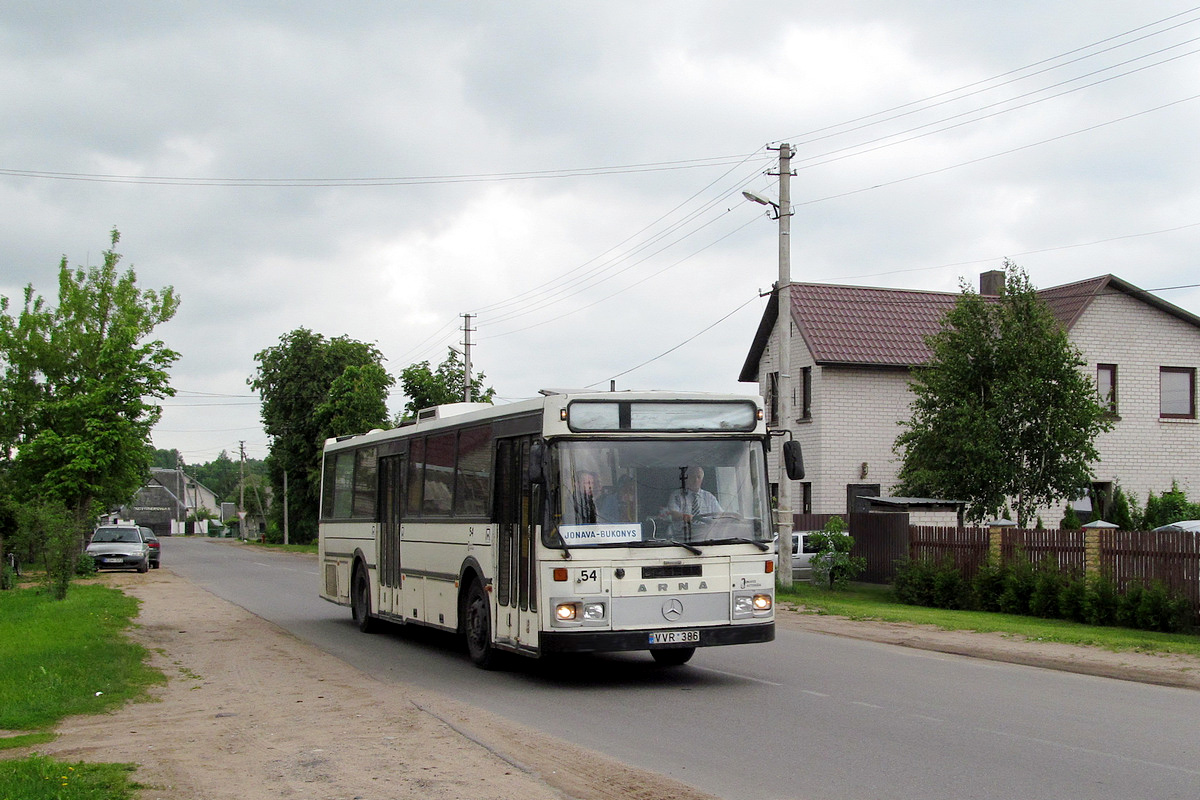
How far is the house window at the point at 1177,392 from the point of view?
40781mm

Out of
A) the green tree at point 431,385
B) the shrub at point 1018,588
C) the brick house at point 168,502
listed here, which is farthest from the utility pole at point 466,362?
the brick house at point 168,502

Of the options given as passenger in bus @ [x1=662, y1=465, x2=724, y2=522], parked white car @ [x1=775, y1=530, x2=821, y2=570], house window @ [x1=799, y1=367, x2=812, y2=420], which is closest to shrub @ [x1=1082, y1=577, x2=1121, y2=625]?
passenger in bus @ [x1=662, y1=465, x2=724, y2=522]

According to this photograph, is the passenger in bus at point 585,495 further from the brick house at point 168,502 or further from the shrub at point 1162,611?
the brick house at point 168,502

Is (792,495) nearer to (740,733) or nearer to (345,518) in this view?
(345,518)

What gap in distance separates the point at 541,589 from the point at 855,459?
28593 millimetres

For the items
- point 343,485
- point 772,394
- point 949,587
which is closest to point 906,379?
point 772,394

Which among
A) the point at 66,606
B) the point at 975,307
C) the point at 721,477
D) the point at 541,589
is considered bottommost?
the point at 66,606

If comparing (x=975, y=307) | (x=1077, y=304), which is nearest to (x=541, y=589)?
(x=975, y=307)

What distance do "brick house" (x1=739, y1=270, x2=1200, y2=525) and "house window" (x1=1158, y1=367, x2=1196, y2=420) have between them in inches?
1.3

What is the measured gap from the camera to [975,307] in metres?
26.6

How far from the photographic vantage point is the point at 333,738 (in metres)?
9.38

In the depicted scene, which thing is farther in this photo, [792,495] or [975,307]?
[792,495]

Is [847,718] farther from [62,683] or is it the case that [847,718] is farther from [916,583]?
[916,583]

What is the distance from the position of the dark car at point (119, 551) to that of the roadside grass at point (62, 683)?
1715cm
